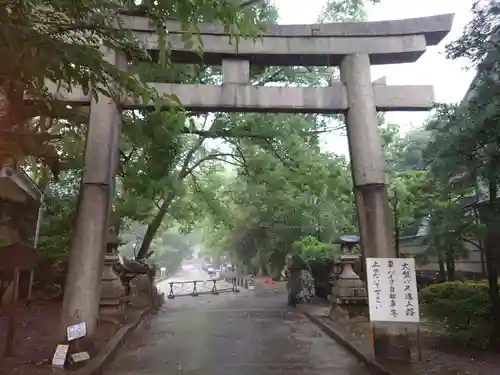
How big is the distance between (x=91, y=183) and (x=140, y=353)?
3639mm

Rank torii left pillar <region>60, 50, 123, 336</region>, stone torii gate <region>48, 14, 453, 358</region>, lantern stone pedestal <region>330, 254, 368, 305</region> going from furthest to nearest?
lantern stone pedestal <region>330, 254, 368, 305</region>, stone torii gate <region>48, 14, 453, 358</region>, torii left pillar <region>60, 50, 123, 336</region>

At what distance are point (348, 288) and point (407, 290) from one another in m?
5.70

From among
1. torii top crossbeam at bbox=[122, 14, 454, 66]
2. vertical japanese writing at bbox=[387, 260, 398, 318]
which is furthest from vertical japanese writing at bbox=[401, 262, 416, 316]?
torii top crossbeam at bbox=[122, 14, 454, 66]

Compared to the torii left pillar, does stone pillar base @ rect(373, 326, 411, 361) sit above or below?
below

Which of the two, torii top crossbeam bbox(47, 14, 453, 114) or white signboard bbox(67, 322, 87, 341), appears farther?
torii top crossbeam bbox(47, 14, 453, 114)

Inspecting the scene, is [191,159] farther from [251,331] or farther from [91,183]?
[91,183]

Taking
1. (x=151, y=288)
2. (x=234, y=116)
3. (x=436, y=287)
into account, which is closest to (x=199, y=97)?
(x=234, y=116)

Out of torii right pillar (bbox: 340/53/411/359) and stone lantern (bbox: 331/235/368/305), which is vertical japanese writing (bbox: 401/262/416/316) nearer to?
torii right pillar (bbox: 340/53/411/359)

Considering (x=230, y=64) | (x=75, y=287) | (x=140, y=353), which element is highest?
(x=230, y=64)

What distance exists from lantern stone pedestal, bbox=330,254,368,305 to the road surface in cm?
118

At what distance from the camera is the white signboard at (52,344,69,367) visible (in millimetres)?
6868

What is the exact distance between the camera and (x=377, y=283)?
7516 mm

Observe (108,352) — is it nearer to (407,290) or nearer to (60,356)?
(60,356)

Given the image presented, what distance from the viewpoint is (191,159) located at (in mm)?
19812
